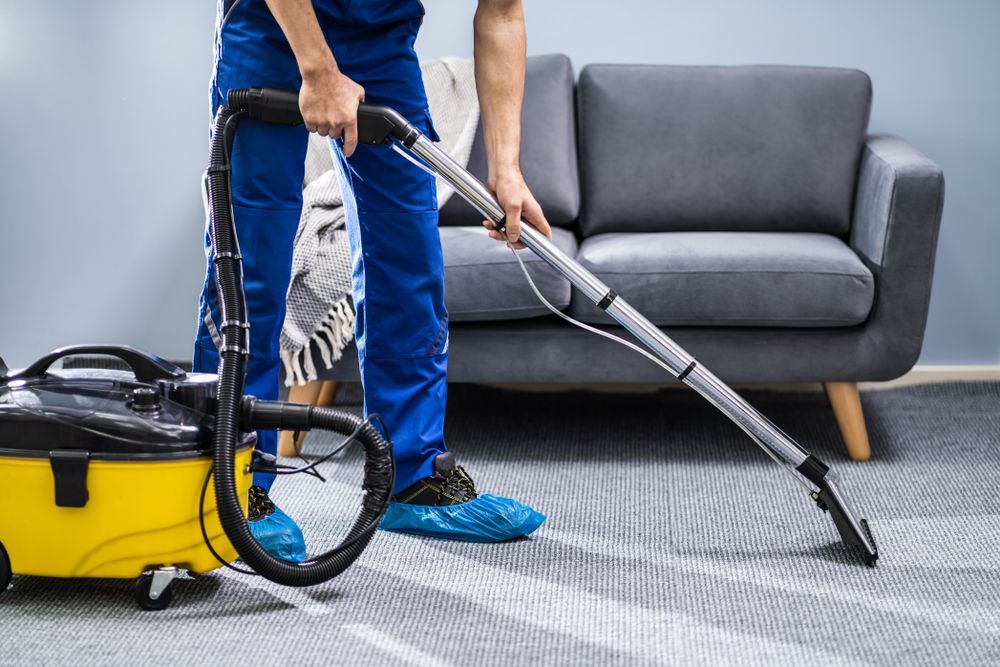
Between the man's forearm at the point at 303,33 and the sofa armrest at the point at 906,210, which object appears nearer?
the man's forearm at the point at 303,33

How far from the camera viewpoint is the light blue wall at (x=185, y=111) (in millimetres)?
2613

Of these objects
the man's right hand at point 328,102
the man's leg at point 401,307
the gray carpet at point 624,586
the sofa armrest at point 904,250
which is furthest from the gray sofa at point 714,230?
the man's right hand at point 328,102

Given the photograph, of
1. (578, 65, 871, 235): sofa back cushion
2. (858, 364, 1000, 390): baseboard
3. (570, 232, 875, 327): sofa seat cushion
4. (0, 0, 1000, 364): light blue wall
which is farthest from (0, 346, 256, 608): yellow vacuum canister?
(858, 364, 1000, 390): baseboard

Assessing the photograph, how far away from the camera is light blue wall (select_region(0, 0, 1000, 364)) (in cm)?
261

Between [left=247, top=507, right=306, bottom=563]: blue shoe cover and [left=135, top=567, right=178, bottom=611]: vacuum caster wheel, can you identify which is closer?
[left=135, top=567, right=178, bottom=611]: vacuum caster wheel

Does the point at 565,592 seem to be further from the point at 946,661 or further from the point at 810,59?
the point at 810,59

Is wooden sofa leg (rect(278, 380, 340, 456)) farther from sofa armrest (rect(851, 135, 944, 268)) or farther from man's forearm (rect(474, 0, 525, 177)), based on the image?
sofa armrest (rect(851, 135, 944, 268))

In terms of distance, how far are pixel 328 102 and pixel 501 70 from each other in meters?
0.31

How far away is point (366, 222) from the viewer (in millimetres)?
1588

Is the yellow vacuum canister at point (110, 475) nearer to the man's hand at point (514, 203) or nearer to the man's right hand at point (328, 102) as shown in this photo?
the man's right hand at point (328, 102)

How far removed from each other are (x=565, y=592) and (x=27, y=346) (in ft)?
6.13

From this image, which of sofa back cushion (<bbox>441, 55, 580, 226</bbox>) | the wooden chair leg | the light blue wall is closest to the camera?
the wooden chair leg

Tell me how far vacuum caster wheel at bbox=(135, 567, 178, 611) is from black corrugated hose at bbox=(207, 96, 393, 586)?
0.13 m

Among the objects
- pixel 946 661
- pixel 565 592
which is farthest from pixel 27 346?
pixel 946 661
